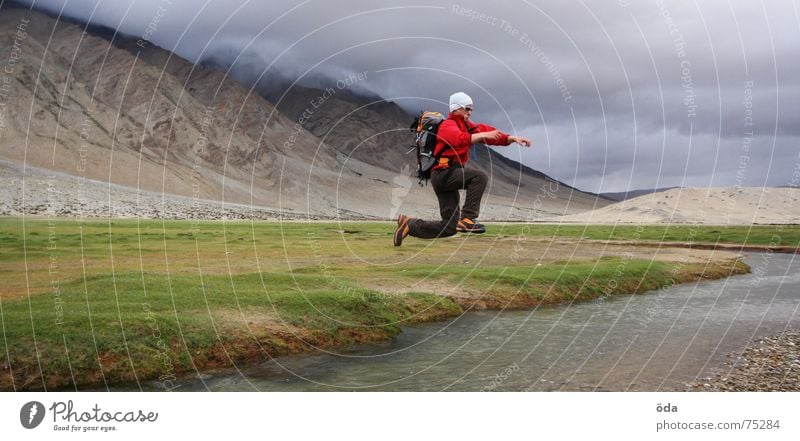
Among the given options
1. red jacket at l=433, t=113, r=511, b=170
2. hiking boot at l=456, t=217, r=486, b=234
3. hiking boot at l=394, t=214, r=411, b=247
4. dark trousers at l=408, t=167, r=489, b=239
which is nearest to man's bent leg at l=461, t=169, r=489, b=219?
dark trousers at l=408, t=167, r=489, b=239

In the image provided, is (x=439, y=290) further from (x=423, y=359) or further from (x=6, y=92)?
(x=6, y=92)

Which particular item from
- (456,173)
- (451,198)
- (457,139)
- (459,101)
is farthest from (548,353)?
(459,101)

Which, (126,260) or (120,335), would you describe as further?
(126,260)

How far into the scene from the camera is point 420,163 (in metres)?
14.0

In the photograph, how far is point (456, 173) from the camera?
13.5m

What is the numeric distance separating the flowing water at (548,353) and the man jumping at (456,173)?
453 inches

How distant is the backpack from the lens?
529 inches

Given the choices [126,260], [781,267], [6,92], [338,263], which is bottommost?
[6,92]

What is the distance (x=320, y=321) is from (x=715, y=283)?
134 feet

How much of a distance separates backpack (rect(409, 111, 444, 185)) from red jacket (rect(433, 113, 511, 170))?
0.19m

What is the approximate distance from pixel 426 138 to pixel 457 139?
105cm

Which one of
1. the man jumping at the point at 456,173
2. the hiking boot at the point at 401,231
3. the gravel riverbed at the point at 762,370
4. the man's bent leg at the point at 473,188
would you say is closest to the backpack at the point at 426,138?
the man jumping at the point at 456,173

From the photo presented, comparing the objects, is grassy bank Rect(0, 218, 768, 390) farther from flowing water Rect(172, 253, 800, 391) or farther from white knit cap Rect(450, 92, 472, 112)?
white knit cap Rect(450, 92, 472, 112)
